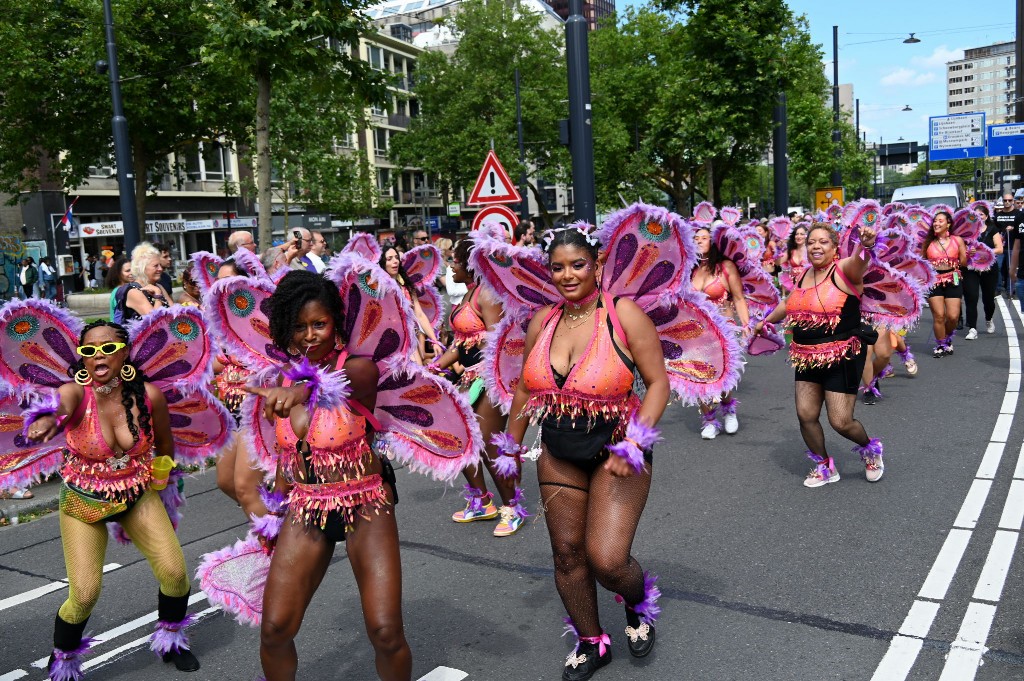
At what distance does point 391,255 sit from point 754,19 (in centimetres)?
1243

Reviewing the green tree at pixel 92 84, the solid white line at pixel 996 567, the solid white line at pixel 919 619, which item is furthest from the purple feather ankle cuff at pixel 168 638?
the green tree at pixel 92 84

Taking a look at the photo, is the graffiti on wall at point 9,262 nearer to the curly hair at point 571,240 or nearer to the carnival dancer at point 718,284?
the carnival dancer at point 718,284

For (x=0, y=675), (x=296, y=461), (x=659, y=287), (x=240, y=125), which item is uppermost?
(x=240, y=125)

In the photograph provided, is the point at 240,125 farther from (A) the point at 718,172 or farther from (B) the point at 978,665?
(B) the point at 978,665

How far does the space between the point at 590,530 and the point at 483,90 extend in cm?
4207

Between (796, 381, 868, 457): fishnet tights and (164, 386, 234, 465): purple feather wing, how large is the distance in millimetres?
3874

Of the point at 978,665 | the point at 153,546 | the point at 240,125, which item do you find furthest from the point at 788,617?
the point at 240,125

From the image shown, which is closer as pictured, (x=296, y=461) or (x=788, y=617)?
(x=296, y=461)

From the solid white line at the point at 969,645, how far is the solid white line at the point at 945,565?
22 cm

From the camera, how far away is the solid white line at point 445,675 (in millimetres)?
3842

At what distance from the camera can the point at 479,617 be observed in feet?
14.7

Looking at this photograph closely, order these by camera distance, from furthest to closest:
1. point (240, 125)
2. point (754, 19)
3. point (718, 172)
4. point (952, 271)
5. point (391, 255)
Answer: point (718, 172)
point (240, 125)
point (754, 19)
point (952, 271)
point (391, 255)

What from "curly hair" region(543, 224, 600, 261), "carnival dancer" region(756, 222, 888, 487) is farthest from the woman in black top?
"curly hair" region(543, 224, 600, 261)

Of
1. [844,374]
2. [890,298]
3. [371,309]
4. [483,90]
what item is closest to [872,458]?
[844,374]
